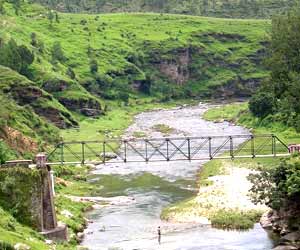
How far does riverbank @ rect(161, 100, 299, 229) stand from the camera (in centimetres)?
6334

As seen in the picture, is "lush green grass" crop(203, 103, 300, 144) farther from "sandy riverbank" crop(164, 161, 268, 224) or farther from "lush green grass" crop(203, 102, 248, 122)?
"sandy riverbank" crop(164, 161, 268, 224)

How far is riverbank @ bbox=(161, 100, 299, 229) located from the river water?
1.48 m

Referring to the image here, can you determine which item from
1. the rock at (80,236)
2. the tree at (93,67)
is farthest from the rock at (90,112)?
the rock at (80,236)

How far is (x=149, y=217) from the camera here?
6700 centimetres

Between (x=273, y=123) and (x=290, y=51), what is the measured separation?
17.1 meters

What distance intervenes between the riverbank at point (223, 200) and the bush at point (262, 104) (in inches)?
852

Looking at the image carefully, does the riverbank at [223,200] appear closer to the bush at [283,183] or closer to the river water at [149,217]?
the river water at [149,217]

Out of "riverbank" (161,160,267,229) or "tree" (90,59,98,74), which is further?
"tree" (90,59,98,74)

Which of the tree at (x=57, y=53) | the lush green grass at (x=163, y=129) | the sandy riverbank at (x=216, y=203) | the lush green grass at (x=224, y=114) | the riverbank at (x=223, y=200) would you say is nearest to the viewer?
the riverbank at (x=223, y=200)

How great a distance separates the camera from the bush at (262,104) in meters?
124

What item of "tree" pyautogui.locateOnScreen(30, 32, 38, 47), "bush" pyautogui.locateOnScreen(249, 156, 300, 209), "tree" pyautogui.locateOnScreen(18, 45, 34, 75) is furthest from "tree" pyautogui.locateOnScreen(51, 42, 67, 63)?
"bush" pyautogui.locateOnScreen(249, 156, 300, 209)

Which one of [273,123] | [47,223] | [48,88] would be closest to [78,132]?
[48,88]

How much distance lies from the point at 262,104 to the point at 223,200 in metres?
57.3

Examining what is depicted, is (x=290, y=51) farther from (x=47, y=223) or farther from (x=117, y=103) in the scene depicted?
(x=117, y=103)
